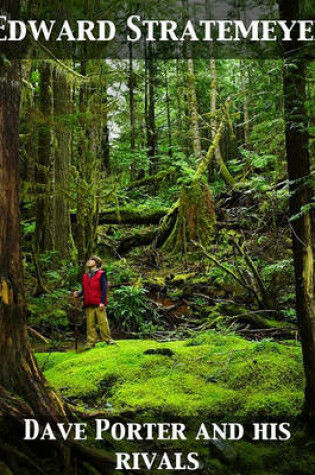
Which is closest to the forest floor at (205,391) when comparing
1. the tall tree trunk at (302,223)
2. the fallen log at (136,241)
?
the tall tree trunk at (302,223)

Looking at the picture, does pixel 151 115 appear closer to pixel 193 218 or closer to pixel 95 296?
pixel 193 218

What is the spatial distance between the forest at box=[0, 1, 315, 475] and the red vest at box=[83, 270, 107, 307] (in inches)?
40.0

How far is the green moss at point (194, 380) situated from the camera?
17.7 ft

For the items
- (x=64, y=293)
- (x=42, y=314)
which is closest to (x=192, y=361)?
(x=42, y=314)

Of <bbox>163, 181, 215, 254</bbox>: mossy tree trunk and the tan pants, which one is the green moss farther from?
<bbox>163, 181, 215, 254</bbox>: mossy tree trunk

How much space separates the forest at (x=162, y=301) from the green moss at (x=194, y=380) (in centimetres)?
2

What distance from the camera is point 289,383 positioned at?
5844 mm

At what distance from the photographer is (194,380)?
6145 millimetres

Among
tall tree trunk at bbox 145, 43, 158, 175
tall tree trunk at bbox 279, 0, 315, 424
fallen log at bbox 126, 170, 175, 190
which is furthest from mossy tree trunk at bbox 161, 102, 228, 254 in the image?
tall tree trunk at bbox 279, 0, 315, 424

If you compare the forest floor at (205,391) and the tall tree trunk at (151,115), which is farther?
the tall tree trunk at (151,115)

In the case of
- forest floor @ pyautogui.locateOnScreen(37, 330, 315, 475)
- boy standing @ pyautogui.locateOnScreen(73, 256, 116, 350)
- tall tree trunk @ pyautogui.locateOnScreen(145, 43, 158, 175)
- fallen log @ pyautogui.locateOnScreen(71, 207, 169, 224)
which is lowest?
forest floor @ pyautogui.locateOnScreen(37, 330, 315, 475)

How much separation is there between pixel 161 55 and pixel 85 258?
17.0 metres

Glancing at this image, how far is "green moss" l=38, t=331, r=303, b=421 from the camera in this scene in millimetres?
5410

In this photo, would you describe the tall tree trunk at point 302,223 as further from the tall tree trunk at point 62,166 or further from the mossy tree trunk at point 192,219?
the mossy tree trunk at point 192,219
